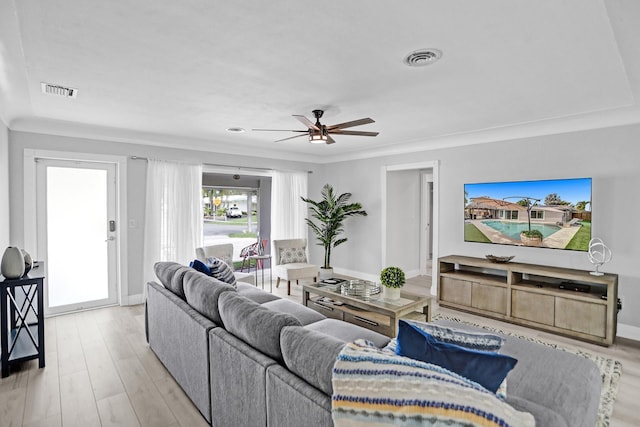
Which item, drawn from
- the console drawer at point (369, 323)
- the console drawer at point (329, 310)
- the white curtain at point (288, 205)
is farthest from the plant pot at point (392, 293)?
the white curtain at point (288, 205)

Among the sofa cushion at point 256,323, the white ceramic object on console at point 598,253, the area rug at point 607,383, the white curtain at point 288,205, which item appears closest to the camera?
the sofa cushion at point 256,323

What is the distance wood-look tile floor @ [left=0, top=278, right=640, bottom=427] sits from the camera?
2.28 metres

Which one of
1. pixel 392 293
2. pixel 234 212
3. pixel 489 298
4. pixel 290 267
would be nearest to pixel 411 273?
pixel 489 298

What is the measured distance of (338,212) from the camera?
6.15 meters

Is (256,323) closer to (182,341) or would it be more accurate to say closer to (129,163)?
(182,341)

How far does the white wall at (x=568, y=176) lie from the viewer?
3.59m

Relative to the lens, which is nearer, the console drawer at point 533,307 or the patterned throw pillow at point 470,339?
the patterned throw pillow at point 470,339

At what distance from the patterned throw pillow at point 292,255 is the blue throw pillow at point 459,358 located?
4.43 m

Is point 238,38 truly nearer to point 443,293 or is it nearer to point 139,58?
Answer: point 139,58

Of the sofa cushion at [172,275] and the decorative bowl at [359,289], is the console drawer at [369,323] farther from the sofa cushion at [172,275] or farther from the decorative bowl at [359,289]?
the sofa cushion at [172,275]

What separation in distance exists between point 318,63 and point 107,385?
2943mm

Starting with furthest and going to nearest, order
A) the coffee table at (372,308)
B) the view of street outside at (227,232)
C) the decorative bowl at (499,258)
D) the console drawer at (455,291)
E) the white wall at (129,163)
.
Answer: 1. the view of street outside at (227,232)
2. the console drawer at (455,291)
3. the decorative bowl at (499,258)
4. the white wall at (129,163)
5. the coffee table at (372,308)

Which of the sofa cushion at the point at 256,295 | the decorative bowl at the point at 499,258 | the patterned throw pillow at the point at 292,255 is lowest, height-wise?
the sofa cushion at the point at 256,295

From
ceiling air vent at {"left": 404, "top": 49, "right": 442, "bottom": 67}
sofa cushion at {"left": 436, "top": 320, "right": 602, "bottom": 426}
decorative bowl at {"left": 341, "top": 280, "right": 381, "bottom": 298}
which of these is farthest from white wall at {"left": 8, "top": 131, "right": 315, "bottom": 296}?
sofa cushion at {"left": 436, "top": 320, "right": 602, "bottom": 426}
